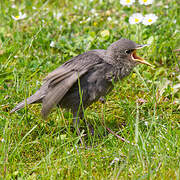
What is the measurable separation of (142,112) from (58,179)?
155 centimetres

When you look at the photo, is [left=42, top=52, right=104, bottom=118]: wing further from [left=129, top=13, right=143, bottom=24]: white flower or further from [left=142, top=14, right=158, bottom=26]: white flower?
[left=142, top=14, right=158, bottom=26]: white flower

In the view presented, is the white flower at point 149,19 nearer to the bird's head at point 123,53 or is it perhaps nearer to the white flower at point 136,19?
the white flower at point 136,19

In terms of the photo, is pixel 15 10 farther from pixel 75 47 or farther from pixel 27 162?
pixel 27 162

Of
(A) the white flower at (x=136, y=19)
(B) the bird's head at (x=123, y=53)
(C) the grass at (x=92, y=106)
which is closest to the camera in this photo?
(C) the grass at (x=92, y=106)

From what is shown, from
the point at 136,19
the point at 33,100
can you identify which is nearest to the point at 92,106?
the point at 33,100

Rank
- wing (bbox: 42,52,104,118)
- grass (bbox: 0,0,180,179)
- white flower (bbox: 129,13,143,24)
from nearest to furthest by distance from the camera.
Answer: grass (bbox: 0,0,180,179), wing (bbox: 42,52,104,118), white flower (bbox: 129,13,143,24)

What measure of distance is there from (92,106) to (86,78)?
30.2 inches

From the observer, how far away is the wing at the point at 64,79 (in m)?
3.87

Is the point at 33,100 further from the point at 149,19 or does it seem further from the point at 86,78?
the point at 149,19

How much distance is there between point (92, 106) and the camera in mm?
4621

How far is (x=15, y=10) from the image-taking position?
6.32m

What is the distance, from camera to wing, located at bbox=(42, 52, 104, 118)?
12.7ft

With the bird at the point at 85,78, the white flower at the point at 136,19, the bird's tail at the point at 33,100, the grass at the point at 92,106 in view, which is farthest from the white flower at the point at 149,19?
the bird's tail at the point at 33,100

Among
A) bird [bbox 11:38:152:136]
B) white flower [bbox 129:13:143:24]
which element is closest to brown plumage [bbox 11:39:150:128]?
bird [bbox 11:38:152:136]
